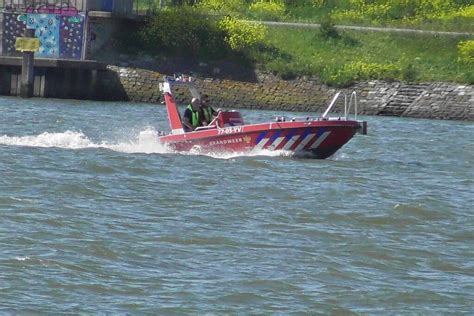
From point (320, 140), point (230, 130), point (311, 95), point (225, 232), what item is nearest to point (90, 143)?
point (230, 130)

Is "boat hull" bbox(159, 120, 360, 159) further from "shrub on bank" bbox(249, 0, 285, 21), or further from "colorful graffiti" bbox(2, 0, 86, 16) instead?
"shrub on bank" bbox(249, 0, 285, 21)

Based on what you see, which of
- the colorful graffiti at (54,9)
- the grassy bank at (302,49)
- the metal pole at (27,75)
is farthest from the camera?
the colorful graffiti at (54,9)

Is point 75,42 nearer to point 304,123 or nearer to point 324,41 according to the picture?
point 324,41

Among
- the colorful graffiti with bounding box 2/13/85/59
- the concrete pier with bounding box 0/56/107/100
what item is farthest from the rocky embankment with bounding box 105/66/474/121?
the colorful graffiti with bounding box 2/13/85/59

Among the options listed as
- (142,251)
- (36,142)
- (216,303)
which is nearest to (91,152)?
(36,142)

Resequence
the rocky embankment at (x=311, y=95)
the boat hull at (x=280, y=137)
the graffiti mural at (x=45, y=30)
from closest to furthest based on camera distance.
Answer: the boat hull at (x=280, y=137), the rocky embankment at (x=311, y=95), the graffiti mural at (x=45, y=30)

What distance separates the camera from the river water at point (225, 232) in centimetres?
1605

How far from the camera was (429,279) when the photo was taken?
57.3 feet

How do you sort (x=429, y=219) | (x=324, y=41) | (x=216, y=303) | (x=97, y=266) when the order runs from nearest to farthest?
(x=216, y=303) → (x=97, y=266) → (x=429, y=219) → (x=324, y=41)

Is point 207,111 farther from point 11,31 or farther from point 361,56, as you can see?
point 11,31

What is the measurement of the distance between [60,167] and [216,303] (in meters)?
11.7

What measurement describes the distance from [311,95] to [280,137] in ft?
90.0

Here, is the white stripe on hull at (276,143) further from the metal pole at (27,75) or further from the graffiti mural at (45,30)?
the graffiti mural at (45,30)

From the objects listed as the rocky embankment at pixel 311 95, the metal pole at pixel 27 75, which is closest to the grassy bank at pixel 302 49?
the rocky embankment at pixel 311 95
